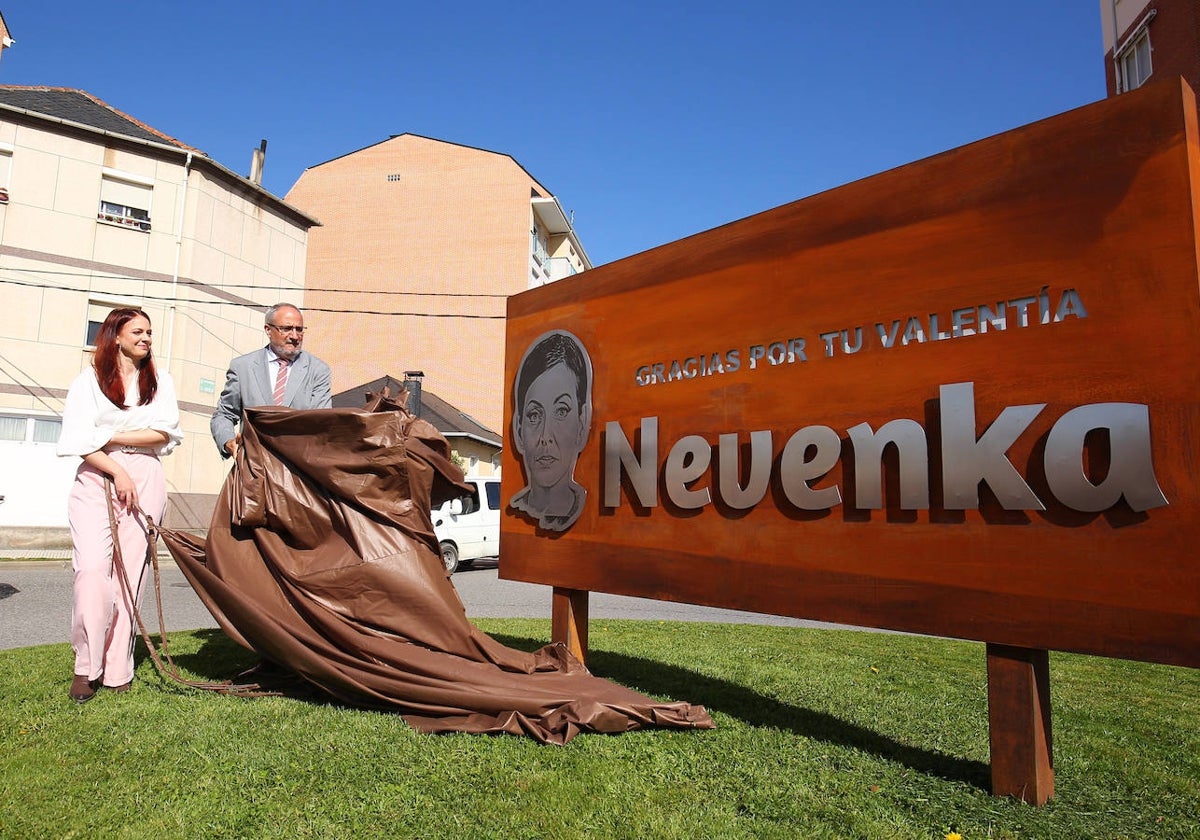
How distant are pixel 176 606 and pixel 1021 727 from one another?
8.53 meters

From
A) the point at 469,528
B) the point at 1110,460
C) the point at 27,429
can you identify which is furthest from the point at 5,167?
the point at 1110,460

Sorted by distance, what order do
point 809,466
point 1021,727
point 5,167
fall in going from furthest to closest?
point 5,167 < point 809,466 < point 1021,727

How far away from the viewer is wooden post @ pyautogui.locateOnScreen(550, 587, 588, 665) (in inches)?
186

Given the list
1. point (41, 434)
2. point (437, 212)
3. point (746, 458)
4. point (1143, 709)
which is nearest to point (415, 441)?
point (746, 458)

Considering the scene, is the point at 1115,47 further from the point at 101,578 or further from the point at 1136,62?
the point at 101,578

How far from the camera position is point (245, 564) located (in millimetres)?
3875

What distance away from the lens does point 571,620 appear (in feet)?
15.6

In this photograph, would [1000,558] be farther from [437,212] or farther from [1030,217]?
[437,212]

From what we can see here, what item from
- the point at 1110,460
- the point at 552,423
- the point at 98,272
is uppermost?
the point at 98,272

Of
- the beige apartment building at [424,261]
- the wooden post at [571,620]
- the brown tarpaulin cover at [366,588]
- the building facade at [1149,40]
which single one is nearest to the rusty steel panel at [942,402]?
the wooden post at [571,620]

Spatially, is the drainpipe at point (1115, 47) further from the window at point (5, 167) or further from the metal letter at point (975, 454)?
the window at point (5, 167)

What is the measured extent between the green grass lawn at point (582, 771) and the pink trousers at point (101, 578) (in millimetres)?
179

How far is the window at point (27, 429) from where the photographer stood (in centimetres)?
1738

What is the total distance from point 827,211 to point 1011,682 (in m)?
2.13
